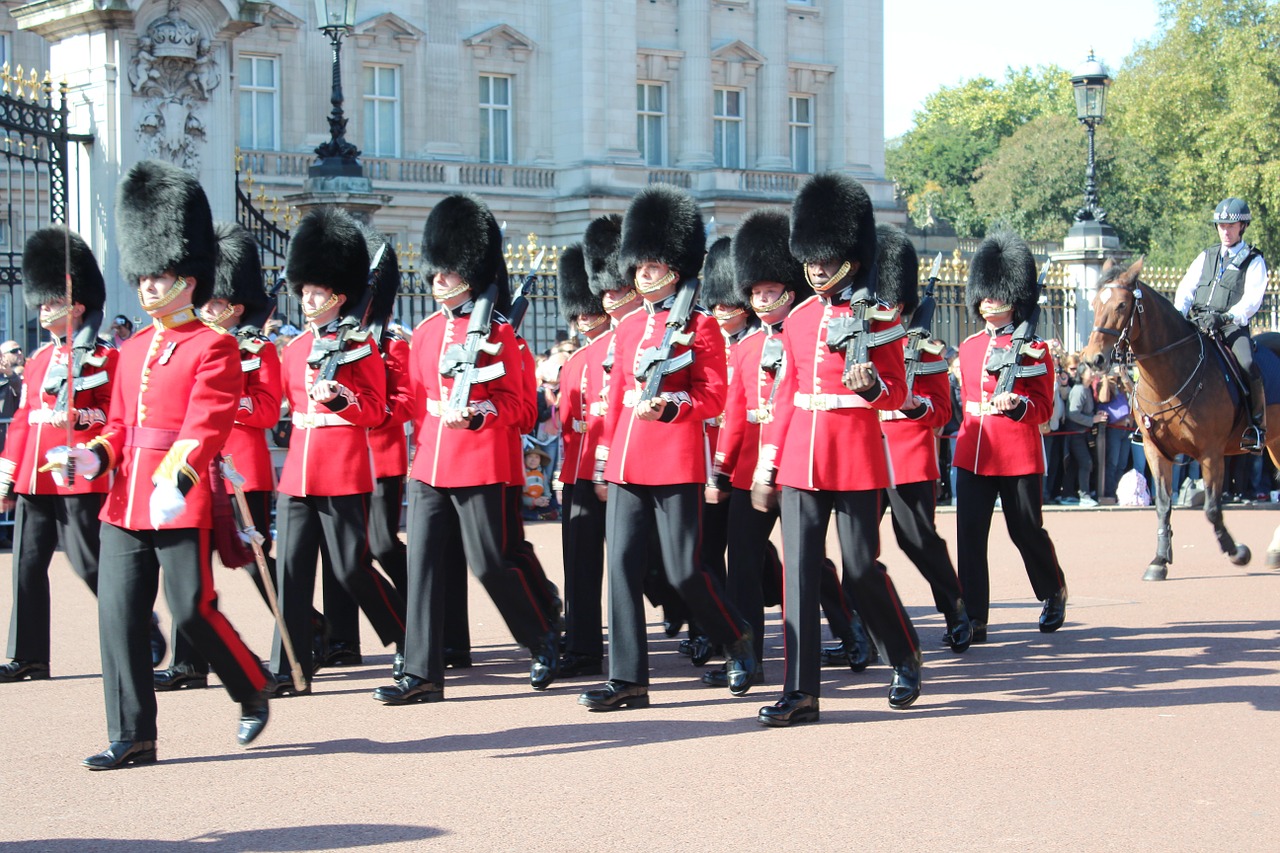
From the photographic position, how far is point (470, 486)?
668cm

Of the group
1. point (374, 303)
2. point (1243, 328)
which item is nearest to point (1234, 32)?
point (1243, 328)

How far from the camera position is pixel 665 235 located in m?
6.85

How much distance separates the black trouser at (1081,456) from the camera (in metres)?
16.1

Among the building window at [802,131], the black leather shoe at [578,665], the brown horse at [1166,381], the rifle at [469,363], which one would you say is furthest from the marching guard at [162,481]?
the building window at [802,131]

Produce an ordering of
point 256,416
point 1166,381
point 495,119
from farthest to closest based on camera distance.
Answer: point 495,119, point 1166,381, point 256,416

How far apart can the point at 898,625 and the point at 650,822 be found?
187cm

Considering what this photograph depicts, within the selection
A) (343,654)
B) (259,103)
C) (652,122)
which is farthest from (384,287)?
(652,122)

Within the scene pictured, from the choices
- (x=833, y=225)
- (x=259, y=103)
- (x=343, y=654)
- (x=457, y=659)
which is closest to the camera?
(x=833, y=225)

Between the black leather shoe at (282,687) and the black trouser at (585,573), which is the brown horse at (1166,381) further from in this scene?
the black leather shoe at (282,687)

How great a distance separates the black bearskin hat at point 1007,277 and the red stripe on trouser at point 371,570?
3.04 metres

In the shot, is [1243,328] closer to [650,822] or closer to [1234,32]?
[650,822]

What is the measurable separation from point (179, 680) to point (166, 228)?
2.01 m

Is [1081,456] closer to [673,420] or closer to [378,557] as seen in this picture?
[378,557]

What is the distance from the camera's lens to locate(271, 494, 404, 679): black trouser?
6852 millimetres
